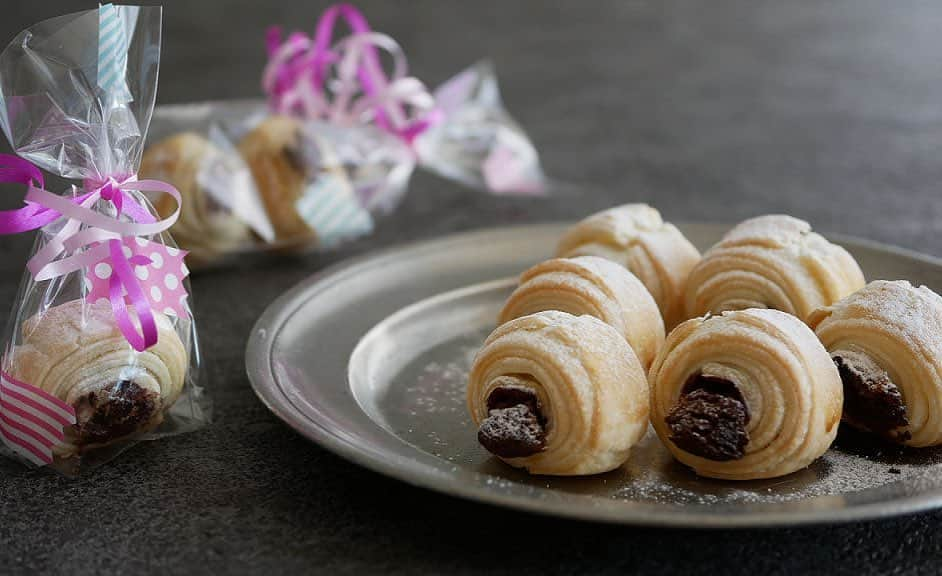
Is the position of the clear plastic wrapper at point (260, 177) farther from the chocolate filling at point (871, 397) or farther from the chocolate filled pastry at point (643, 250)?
the chocolate filling at point (871, 397)

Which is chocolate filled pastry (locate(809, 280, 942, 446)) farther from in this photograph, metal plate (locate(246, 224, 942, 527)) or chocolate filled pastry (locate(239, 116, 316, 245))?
chocolate filled pastry (locate(239, 116, 316, 245))

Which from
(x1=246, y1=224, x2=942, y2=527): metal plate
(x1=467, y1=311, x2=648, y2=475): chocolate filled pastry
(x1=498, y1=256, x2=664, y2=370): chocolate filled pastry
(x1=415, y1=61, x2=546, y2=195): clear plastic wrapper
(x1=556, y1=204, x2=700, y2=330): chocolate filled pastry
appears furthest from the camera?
(x1=415, y1=61, x2=546, y2=195): clear plastic wrapper

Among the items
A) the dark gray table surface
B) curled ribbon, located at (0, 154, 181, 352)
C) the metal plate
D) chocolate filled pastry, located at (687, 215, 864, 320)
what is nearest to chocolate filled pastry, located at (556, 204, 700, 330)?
chocolate filled pastry, located at (687, 215, 864, 320)

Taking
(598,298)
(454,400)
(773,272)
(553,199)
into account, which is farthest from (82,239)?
(553,199)

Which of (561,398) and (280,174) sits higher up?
(561,398)

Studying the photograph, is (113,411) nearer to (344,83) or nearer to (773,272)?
(773,272)

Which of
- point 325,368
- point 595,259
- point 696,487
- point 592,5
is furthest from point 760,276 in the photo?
point 592,5

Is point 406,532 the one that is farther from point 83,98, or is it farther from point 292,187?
point 292,187
